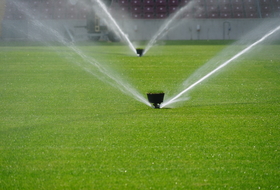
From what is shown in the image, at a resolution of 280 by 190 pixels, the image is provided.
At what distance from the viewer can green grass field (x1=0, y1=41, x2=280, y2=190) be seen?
5.12m

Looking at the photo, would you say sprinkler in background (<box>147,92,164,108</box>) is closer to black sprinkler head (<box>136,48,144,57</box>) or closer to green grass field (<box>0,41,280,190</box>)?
green grass field (<box>0,41,280,190</box>)

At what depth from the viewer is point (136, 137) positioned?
6832mm

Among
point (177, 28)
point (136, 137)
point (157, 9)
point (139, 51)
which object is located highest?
point (157, 9)

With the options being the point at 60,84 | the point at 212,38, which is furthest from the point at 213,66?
the point at 212,38

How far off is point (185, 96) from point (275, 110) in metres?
2.34

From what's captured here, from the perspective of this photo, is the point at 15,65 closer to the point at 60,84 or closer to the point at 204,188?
the point at 60,84

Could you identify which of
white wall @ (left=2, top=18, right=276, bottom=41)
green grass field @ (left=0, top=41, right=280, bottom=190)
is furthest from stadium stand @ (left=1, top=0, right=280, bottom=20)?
green grass field @ (left=0, top=41, right=280, bottom=190)

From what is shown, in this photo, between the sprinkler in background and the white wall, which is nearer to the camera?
the sprinkler in background

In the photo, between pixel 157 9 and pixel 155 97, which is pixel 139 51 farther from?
pixel 157 9

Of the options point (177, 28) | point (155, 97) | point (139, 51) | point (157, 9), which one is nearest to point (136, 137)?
point (155, 97)

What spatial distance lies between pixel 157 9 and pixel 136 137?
3998 cm

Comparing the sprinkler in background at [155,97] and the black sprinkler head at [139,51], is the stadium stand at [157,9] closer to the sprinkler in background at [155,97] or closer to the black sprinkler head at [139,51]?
the black sprinkler head at [139,51]

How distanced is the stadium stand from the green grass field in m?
32.9

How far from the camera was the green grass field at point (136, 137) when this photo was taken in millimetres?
5117
